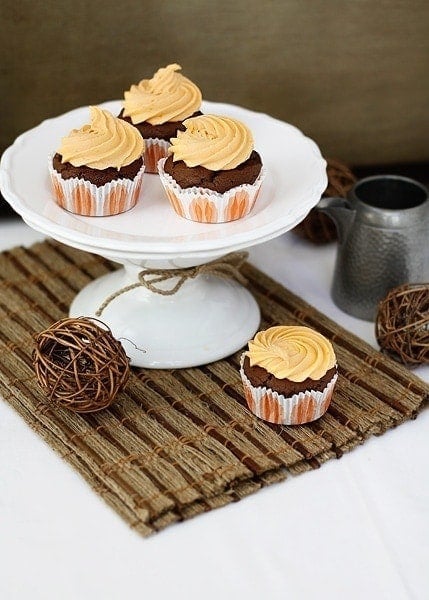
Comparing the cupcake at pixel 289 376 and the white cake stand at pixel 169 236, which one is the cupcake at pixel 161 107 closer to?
the white cake stand at pixel 169 236

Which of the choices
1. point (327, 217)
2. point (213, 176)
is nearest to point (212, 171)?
point (213, 176)

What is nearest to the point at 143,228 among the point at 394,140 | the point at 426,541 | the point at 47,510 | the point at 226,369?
the point at 226,369

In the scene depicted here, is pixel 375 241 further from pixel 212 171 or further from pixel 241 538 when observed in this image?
pixel 241 538

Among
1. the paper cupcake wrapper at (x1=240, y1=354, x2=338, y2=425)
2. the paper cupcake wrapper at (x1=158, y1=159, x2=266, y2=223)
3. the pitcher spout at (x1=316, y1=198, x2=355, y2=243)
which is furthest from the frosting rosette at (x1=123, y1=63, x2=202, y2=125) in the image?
the paper cupcake wrapper at (x1=240, y1=354, x2=338, y2=425)

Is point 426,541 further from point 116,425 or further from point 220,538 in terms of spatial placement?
point 116,425

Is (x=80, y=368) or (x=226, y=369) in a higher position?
(x=80, y=368)
